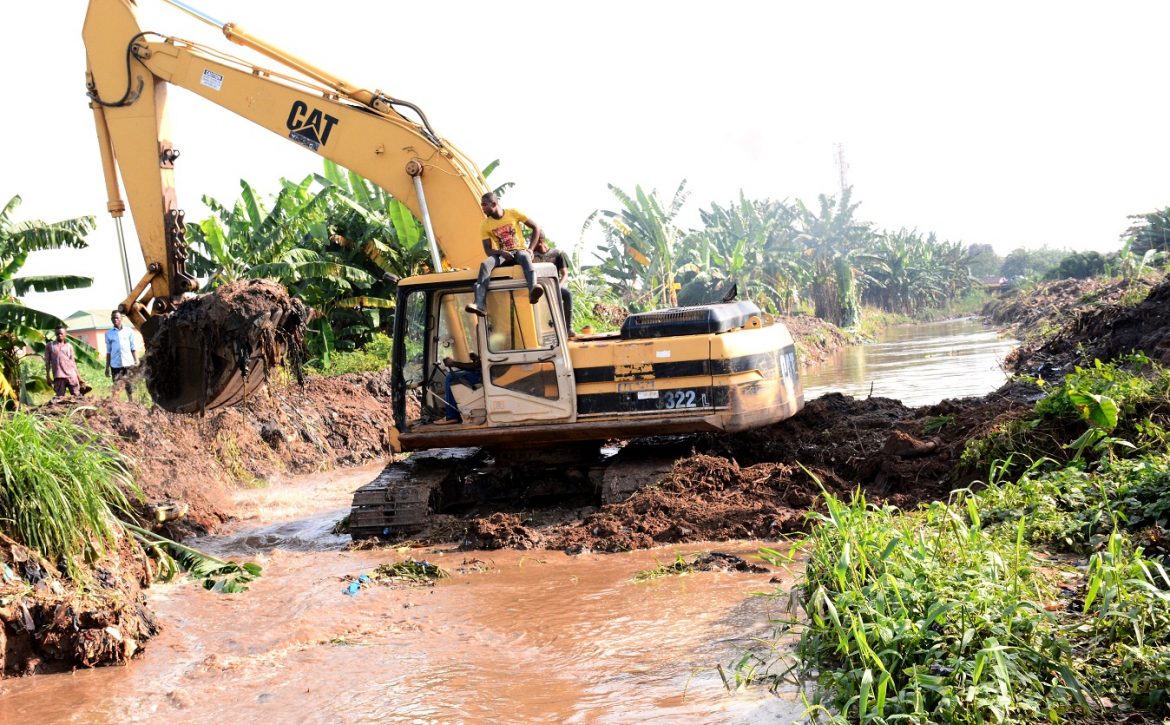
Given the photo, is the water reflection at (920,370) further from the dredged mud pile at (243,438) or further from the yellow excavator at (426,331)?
the dredged mud pile at (243,438)

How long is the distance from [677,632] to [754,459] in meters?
4.09

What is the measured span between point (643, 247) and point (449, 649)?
26.6 meters

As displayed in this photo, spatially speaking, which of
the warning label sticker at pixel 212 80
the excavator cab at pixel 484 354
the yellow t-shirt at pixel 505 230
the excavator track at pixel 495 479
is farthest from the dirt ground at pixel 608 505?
the warning label sticker at pixel 212 80

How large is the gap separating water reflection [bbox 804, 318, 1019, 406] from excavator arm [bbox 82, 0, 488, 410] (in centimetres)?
603

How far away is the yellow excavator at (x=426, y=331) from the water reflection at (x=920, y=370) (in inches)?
172

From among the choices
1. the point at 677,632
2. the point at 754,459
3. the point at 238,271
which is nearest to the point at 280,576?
the point at 677,632

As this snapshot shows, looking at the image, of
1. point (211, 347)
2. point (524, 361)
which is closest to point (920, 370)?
point (524, 361)

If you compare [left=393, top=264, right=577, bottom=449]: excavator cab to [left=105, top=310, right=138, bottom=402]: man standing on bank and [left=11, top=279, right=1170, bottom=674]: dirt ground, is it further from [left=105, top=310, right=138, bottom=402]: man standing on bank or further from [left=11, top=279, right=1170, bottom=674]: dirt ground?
[left=105, top=310, right=138, bottom=402]: man standing on bank

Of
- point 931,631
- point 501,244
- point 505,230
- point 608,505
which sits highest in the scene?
point 505,230

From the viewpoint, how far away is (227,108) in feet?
32.5

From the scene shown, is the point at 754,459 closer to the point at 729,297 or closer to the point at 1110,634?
the point at 729,297

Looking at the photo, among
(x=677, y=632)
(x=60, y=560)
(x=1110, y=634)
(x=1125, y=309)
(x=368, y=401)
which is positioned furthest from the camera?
(x=368, y=401)

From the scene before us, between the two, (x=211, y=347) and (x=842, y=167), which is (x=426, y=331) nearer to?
(x=211, y=347)

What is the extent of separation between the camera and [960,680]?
371 cm
